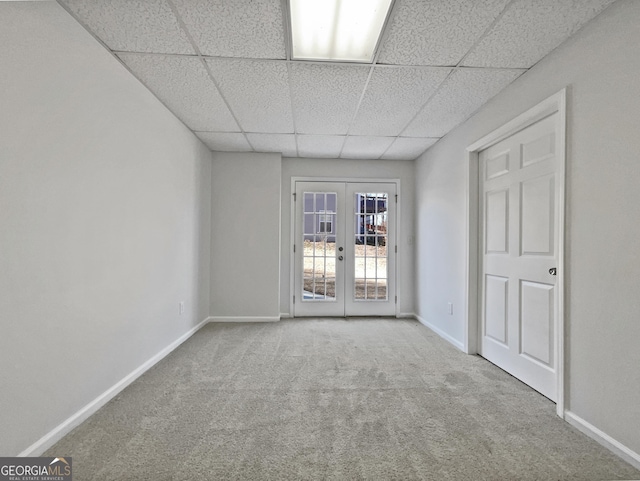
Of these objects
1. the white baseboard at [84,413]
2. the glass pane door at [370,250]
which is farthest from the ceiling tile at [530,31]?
the white baseboard at [84,413]

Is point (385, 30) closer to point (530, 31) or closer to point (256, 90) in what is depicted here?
point (530, 31)

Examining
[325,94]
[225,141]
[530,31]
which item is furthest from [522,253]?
[225,141]

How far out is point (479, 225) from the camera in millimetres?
3295

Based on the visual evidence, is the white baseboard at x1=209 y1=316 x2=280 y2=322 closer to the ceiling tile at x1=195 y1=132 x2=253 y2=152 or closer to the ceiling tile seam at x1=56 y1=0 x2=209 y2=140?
the ceiling tile at x1=195 y1=132 x2=253 y2=152

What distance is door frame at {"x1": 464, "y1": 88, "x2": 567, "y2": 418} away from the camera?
Answer: 205 centimetres

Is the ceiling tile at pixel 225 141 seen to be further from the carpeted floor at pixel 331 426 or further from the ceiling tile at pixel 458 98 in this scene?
the carpeted floor at pixel 331 426

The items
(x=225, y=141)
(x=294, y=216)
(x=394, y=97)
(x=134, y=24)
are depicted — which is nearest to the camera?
(x=134, y=24)

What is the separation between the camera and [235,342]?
3.62 m

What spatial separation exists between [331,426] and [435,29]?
242 cm

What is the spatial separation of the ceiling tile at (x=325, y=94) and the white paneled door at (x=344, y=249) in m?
1.39

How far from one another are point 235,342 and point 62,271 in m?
2.11

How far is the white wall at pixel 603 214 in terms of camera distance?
5.41 ft

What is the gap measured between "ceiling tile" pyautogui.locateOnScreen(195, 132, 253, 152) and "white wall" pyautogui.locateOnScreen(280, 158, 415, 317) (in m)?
0.73

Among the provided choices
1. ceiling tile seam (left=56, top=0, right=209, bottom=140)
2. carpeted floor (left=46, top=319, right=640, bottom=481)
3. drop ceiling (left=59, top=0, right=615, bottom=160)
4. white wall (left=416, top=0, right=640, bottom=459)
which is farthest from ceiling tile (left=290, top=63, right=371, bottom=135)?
carpeted floor (left=46, top=319, right=640, bottom=481)
